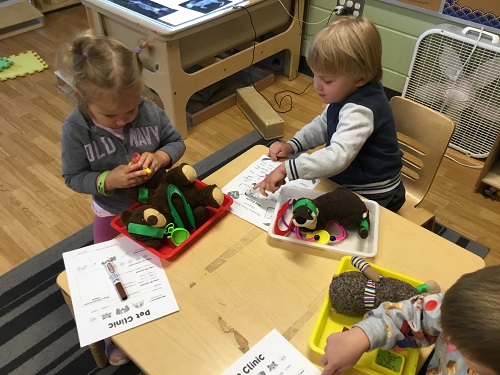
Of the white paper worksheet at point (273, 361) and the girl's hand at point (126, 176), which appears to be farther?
the girl's hand at point (126, 176)

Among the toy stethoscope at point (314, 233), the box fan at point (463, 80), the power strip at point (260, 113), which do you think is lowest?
the power strip at point (260, 113)

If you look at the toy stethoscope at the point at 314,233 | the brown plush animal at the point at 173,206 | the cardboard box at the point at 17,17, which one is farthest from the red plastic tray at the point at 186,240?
the cardboard box at the point at 17,17

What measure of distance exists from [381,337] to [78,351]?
1.03 metres

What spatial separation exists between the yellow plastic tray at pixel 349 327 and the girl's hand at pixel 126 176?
47 cm

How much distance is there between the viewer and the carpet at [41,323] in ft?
4.32

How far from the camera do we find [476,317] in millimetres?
508

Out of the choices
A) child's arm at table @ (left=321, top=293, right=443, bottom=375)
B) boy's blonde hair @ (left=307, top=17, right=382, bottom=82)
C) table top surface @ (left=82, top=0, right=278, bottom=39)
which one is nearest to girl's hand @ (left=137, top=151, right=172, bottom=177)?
boy's blonde hair @ (left=307, top=17, right=382, bottom=82)

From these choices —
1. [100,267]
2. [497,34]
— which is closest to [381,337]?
[100,267]

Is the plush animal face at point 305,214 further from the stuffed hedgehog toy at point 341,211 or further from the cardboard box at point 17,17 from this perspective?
the cardboard box at point 17,17

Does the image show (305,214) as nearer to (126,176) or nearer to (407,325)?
(407,325)

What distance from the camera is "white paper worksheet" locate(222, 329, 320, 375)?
70cm

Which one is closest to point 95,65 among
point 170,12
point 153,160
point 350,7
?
point 153,160

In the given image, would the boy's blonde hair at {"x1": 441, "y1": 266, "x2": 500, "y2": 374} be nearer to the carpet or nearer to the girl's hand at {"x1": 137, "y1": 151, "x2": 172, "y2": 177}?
the girl's hand at {"x1": 137, "y1": 151, "x2": 172, "y2": 177}

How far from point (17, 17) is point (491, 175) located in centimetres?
311
